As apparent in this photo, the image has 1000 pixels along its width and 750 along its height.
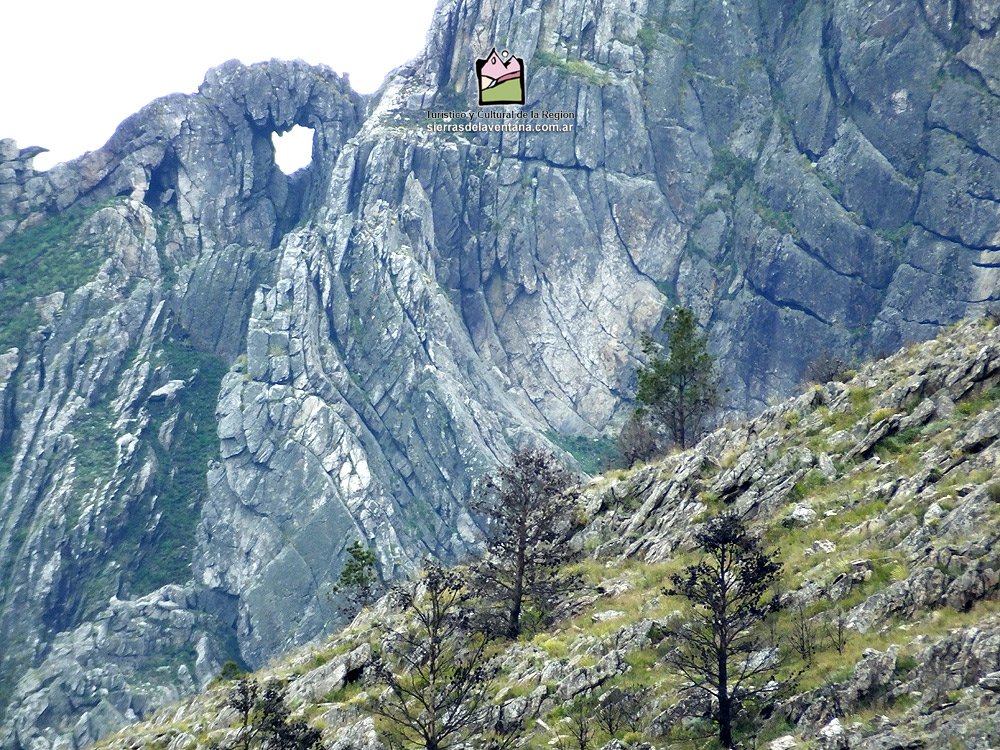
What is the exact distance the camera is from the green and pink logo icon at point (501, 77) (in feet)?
563

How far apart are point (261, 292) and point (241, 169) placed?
31058 mm

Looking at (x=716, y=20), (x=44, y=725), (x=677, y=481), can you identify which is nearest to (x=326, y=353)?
(x=44, y=725)

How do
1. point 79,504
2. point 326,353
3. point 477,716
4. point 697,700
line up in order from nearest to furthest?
point 697,700
point 477,716
point 79,504
point 326,353

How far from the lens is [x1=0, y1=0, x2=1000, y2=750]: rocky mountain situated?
141250mm

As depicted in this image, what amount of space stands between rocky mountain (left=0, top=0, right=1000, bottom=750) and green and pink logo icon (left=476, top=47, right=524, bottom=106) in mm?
2885

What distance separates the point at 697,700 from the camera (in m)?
25.2

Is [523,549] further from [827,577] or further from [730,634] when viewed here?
[827,577]

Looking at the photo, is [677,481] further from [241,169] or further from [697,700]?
[241,169]

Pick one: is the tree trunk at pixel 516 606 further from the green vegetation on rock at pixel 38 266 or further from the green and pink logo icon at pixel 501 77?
the green and pink logo icon at pixel 501 77

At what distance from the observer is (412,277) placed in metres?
161

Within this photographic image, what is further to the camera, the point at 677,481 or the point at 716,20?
the point at 716,20

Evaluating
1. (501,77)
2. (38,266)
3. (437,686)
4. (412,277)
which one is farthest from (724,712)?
(38,266)

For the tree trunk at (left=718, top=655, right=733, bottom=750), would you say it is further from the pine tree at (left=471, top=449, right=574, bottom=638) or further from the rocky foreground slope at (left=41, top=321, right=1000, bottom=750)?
the pine tree at (left=471, top=449, right=574, bottom=638)

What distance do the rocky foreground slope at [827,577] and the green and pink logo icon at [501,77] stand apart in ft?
446
